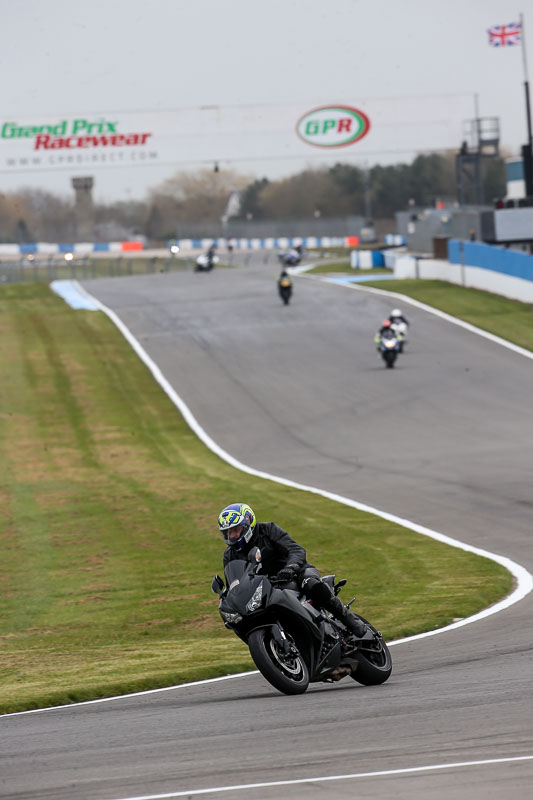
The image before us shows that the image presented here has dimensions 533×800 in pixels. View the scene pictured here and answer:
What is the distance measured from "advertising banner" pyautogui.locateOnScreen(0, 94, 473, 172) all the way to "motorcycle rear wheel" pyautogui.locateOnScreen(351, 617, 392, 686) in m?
76.5

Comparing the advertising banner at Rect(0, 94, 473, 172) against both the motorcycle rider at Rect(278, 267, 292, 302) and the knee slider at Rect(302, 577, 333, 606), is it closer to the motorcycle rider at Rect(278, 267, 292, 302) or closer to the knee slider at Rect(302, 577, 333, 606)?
the motorcycle rider at Rect(278, 267, 292, 302)

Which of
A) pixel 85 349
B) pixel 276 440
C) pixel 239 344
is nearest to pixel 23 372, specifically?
pixel 85 349

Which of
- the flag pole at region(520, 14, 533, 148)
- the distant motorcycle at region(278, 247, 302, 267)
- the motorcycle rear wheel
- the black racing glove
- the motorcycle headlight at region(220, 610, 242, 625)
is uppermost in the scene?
the flag pole at region(520, 14, 533, 148)

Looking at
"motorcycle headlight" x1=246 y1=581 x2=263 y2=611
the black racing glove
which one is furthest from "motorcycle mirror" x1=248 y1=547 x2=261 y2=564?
"motorcycle headlight" x1=246 y1=581 x2=263 y2=611

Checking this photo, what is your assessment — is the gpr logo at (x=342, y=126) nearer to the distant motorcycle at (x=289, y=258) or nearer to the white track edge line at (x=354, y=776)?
the distant motorcycle at (x=289, y=258)

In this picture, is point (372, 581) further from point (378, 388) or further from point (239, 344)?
point (239, 344)

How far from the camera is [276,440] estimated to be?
99.3 feet

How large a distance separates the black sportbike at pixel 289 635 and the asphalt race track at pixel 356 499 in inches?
7.5

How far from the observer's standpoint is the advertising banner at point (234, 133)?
274 feet

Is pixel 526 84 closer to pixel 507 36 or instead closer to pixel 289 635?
pixel 507 36

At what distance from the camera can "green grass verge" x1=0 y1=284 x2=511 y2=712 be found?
12345 mm

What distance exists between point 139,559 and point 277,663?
8.93 meters

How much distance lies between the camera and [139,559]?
1792 centimetres

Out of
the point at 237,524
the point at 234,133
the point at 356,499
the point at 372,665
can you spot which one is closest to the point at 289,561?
the point at 237,524
